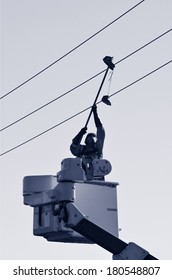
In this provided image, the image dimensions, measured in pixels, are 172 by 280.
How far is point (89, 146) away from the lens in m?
15.3

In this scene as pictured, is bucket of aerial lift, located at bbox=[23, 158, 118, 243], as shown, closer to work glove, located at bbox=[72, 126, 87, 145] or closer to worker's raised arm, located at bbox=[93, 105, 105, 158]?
worker's raised arm, located at bbox=[93, 105, 105, 158]

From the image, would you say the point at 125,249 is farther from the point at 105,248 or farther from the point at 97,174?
the point at 97,174

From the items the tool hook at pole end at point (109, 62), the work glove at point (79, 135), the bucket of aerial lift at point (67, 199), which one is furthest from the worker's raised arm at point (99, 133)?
the tool hook at pole end at point (109, 62)

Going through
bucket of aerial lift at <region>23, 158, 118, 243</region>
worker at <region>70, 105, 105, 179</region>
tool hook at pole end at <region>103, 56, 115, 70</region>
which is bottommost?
bucket of aerial lift at <region>23, 158, 118, 243</region>

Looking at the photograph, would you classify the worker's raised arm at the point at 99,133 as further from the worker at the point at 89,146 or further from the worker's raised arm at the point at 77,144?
the worker's raised arm at the point at 77,144

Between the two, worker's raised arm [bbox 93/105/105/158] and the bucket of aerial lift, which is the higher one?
worker's raised arm [bbox 93/105/105/158]

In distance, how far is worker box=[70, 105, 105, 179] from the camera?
15.1m

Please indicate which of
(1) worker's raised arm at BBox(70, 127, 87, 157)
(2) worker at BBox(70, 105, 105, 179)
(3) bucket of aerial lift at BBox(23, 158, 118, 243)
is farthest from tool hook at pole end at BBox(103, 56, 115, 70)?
(3) bucket of aerial lift at BBox(23, 158, 118, 243)

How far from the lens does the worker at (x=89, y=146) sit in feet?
49.7

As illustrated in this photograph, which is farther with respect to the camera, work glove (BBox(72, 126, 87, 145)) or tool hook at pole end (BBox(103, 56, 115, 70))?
tool hook at pole end (BBox(103, 56, 115, 70))

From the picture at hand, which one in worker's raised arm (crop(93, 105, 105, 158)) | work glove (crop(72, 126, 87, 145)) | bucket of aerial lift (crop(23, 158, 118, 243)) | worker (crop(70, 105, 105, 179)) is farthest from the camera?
work glove (crop(72, 126, 87, 145))

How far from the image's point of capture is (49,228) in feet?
49.2
